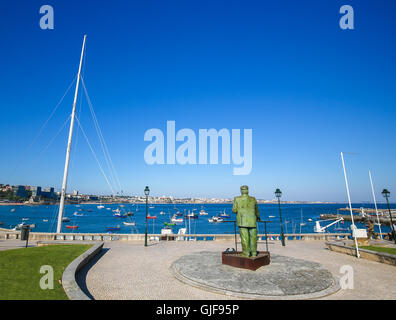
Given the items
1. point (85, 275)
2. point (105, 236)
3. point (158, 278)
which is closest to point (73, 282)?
point (85, 275)

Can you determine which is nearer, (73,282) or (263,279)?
(73,282)

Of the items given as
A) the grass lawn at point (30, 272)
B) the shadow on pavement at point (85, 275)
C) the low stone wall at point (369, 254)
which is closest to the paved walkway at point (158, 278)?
the shadow on pavement at point (85, 275)

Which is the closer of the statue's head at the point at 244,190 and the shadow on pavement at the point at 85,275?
the shadow on pavement at the point at 85,275

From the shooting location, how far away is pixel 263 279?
9.26m

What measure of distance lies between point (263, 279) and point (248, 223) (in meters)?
2.70

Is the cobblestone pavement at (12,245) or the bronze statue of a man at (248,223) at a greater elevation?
the bronze statue of a man at (248,223)

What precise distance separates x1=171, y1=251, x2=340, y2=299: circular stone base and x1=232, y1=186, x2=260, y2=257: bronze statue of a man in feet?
3.44

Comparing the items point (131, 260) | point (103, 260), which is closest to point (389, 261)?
point (131, 260)

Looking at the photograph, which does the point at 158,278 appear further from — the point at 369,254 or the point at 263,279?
the point at 369,254

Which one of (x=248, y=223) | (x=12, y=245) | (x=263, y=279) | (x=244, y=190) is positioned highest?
(x=244, y=190)

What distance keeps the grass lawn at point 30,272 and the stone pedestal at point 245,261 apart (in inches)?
295

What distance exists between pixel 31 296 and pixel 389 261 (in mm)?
17165

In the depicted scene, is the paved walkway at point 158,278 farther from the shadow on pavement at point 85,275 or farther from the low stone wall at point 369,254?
the low stone wall at point 369,254

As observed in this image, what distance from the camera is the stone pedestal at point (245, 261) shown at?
35.1 ft
